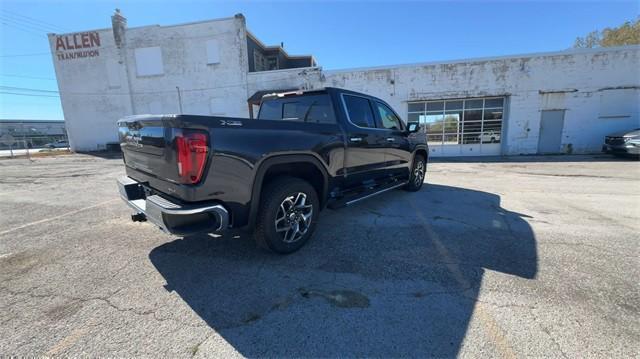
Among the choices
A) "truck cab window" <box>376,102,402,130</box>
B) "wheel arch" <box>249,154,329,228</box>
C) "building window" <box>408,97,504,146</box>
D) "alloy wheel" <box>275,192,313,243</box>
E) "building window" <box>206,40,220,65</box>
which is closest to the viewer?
"wheel arch" <box>249,154,329,228</box>

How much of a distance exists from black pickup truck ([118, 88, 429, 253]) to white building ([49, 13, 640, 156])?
40.9 ft

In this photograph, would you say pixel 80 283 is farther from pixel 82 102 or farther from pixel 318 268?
pixel 82 102

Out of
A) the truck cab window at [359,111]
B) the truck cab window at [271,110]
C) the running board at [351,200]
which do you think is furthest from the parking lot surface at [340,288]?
the truck cab window at [271,110]

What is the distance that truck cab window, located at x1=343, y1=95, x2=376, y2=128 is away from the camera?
4113 millimetres

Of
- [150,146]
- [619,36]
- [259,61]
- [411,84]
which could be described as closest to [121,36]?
[259,61]

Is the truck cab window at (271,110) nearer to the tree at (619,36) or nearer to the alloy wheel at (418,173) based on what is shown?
the alloy wheel at (418,173)

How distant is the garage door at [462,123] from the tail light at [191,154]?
15.3 m

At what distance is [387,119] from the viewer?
5172 mm

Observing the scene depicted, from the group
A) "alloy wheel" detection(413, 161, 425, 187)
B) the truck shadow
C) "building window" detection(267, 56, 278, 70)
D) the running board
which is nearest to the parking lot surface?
the truck shadow

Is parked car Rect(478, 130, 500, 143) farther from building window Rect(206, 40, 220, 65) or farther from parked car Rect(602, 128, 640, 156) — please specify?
building window Rect(206, 40, 220, 65)

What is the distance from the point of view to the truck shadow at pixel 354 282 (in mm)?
1978

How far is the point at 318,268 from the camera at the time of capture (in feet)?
9.68

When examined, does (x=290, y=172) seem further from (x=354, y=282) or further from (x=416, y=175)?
(x=416, y=175)

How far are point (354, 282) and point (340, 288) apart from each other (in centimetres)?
17
